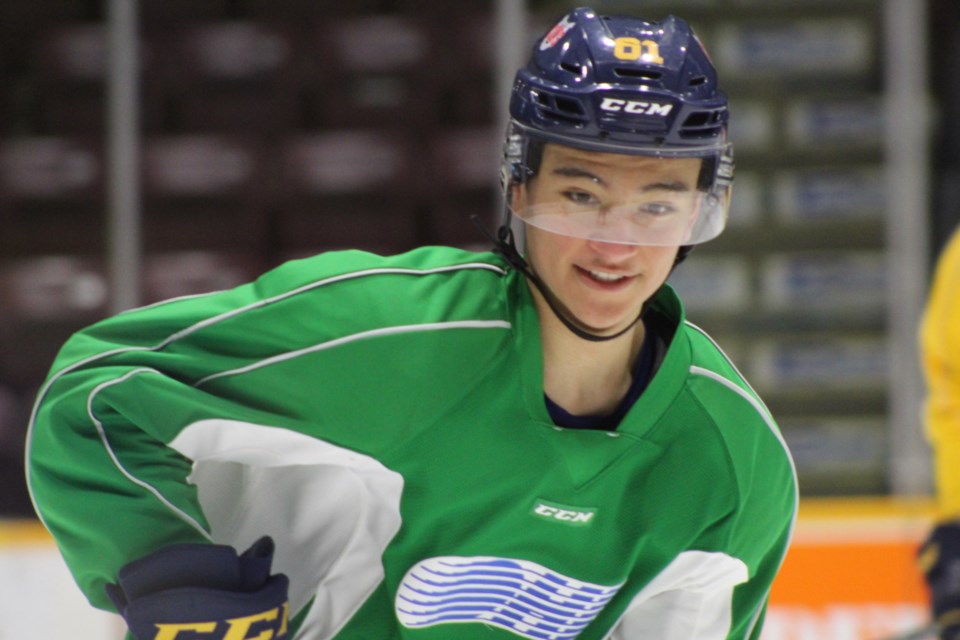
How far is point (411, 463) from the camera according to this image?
6.52ft

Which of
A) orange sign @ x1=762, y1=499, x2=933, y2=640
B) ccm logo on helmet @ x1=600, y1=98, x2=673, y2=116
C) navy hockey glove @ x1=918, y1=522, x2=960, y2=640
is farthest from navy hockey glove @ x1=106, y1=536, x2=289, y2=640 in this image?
orange sign @ x1=762, y1=499, x2=933, y2=640

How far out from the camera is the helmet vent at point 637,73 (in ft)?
6.44

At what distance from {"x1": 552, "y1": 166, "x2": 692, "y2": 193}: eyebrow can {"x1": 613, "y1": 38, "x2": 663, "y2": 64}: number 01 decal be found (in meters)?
0.15

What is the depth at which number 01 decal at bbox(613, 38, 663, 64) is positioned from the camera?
6.48 ft

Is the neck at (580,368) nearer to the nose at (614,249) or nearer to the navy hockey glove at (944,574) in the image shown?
the nose at (614,249)

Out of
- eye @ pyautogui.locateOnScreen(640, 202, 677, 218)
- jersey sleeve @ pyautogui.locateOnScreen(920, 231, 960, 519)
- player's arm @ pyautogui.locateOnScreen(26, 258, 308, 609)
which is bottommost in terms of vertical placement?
jersey sleeve @ pyautogui.locateOnScreen(920, 231, 960, 519)

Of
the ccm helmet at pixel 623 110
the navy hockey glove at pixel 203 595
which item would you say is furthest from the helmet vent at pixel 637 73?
the navy hockey glove at pixel 203 595

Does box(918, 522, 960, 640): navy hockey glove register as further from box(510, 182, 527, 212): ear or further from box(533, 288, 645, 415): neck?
box(510, 182, 527, 212): ear

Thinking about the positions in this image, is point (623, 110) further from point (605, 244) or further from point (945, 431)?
point (945, 431)

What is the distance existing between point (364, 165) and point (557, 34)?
10.3ft

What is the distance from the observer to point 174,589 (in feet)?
5.85

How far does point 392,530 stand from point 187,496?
10.8 inches

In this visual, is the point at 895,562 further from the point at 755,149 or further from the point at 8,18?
the point at 8,18

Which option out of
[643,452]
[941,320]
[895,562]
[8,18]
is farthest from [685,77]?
[8,18]
